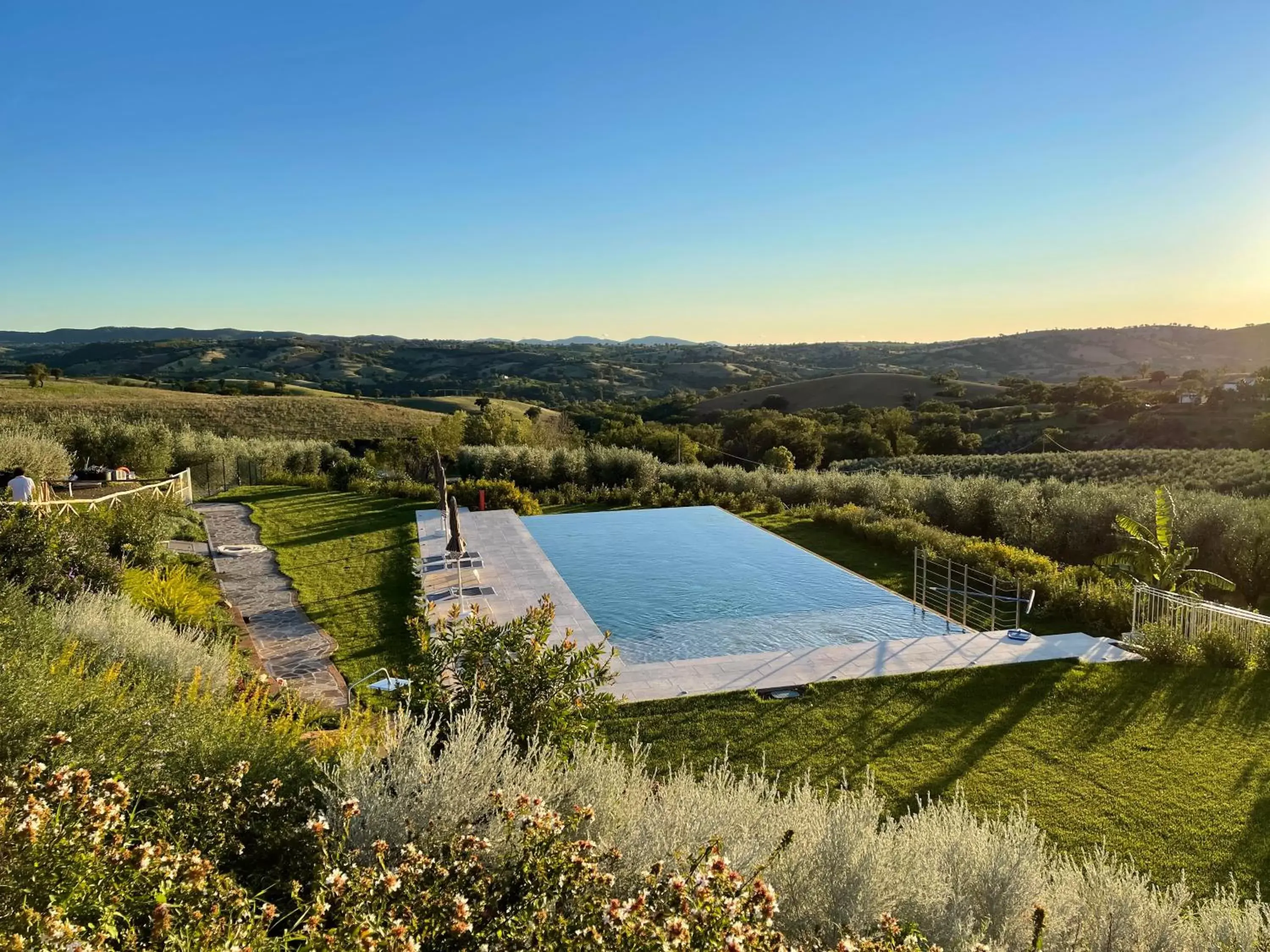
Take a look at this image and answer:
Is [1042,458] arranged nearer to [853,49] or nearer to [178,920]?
[853,49]

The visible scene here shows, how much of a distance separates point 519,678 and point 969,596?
8.27 m

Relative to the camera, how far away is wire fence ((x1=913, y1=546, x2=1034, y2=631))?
9250 millimetres

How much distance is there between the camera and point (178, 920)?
200 cm

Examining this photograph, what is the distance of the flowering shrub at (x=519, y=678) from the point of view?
13.4ft

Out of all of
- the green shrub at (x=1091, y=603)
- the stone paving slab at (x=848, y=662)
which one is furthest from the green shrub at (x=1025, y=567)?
the stone paving slab at (x=848, y=662)

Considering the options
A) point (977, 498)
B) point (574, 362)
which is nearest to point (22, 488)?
point (977, 498)

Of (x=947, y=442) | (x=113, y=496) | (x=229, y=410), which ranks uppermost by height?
(x=229, y=410)

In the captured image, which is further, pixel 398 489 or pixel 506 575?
pixel 398 489

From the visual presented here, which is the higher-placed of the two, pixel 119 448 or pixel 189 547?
pixel 119 448

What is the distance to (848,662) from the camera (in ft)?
25.3

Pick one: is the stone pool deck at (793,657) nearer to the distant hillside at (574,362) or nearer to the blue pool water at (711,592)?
the blue pool water at (711,592)

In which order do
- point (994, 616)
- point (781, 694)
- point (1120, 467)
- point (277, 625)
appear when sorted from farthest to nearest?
1. point (1120, 467)
2. point (994, 616)
3. point (277, 625)
4. point (781, 694)

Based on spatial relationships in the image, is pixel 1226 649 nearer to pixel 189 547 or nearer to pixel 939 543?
pixel 939 543

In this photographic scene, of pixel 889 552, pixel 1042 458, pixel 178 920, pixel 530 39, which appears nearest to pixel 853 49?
pixel 530 39
